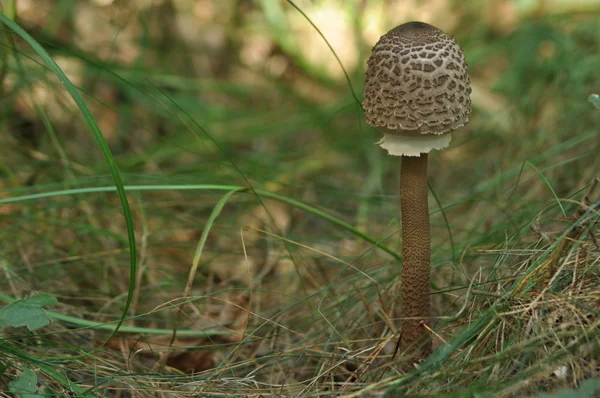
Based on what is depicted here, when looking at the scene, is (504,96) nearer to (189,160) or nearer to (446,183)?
(446,183)

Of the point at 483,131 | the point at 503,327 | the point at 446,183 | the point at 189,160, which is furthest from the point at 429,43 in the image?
the point at 189,160

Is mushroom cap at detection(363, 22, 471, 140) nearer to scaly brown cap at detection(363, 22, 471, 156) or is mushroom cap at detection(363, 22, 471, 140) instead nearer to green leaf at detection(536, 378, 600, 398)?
scaly brown cap at detection(363, 22, 471, 156)

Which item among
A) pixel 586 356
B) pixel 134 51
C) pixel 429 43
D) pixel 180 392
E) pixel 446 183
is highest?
pixel 134 51

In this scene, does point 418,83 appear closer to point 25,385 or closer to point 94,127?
point 94,127

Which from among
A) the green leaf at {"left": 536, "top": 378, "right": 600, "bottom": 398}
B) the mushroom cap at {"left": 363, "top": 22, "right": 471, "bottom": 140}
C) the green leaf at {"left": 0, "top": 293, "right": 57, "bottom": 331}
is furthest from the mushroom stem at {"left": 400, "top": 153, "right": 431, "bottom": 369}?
the green leaf at {"left": 0, "top": 293, "right": 57, "bottom": 331}

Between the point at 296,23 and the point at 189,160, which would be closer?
the point at 189,160
